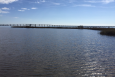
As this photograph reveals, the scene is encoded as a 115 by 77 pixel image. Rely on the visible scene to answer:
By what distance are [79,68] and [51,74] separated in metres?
2.66

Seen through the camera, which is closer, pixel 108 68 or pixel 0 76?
pixel 0 76

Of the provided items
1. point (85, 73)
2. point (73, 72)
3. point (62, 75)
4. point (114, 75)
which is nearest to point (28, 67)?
point (62, 75)

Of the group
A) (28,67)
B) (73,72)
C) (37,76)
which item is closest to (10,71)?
(28,67)

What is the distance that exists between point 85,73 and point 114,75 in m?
2.11

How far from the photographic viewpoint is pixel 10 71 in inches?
344

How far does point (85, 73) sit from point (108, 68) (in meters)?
2.48

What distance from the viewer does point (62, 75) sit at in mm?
8102

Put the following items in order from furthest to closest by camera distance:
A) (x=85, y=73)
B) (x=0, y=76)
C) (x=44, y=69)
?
(x=44, y=69) → (x=85, y=73) → (x=0, y=76)

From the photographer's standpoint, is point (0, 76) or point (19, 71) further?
point (19, 71)

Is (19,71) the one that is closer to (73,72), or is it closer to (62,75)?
(62,75)

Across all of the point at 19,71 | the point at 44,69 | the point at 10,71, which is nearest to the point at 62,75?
the point at 44,69

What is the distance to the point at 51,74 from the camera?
8250 millimetres

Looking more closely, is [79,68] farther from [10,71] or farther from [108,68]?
[10,71]

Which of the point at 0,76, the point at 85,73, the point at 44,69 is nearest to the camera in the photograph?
the point at 0,76
